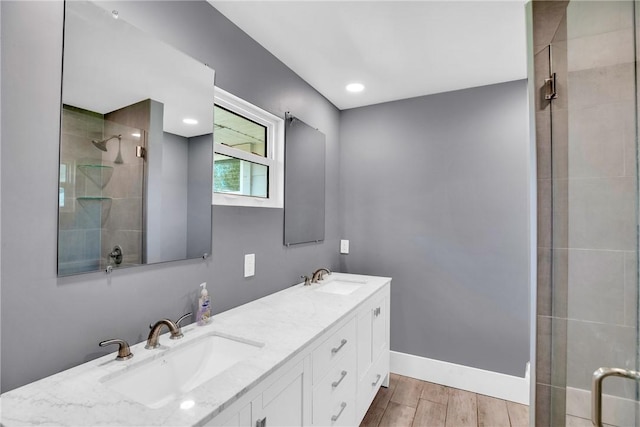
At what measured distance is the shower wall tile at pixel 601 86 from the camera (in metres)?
0.76

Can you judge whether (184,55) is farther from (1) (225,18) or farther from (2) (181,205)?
(2) (181,205)

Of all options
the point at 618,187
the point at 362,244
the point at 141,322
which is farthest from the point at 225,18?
the point at 362,244

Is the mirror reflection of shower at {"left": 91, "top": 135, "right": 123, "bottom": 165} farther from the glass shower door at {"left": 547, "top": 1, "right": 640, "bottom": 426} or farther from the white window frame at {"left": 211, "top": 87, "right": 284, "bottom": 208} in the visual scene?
the glass shower door at {"left": 547, "top": 1, "right": 640, "bottom": 426}

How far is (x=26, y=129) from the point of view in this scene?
947 mm

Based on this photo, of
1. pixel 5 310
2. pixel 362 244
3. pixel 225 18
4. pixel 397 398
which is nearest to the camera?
pixel 5 310

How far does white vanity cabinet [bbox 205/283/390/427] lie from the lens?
993mm

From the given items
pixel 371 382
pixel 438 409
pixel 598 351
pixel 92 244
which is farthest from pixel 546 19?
pixel 438 409

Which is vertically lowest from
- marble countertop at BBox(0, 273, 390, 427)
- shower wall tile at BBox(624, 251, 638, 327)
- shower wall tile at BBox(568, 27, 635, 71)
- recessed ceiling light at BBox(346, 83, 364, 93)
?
marble countertop at BBox(0, 273, 390, 427)

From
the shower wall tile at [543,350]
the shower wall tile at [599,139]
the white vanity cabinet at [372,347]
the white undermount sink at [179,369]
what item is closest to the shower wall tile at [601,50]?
the shower wall tile at [599,139]

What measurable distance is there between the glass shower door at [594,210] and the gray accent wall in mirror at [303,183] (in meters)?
1.54

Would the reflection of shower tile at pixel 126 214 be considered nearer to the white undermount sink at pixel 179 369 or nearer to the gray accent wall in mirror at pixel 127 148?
the gray accent wall in mirror at pixel 127 148

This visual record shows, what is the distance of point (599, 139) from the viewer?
87cm

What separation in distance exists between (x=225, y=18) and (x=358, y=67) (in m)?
0.95

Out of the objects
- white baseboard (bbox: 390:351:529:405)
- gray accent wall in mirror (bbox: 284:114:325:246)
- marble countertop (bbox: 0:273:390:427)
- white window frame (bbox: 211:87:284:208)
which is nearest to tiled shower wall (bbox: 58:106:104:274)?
marble countertop (bbox: 0:273:390:427)
